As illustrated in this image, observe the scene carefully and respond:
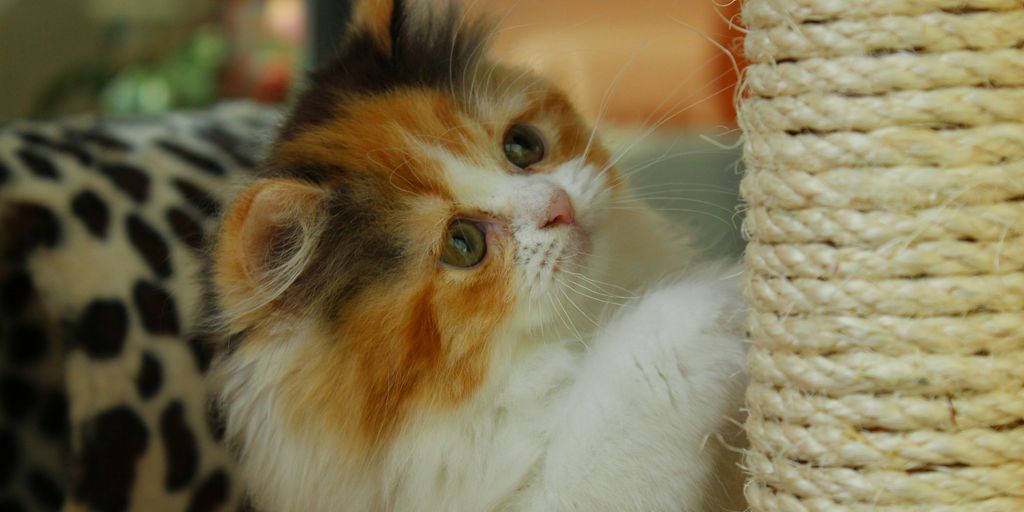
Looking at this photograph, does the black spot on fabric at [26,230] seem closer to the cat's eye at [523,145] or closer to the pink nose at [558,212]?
the cat's eye at [523,145]

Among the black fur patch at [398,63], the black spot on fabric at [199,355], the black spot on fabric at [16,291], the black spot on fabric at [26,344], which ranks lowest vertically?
the black spot on fabric at [26,344]

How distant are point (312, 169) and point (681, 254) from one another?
2.37 ft

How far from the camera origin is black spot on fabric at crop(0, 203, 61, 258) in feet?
6.13

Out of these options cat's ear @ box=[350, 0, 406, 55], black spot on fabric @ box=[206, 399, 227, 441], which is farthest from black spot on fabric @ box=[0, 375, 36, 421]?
cat's ear @ box=[350, 0, 406, 55]

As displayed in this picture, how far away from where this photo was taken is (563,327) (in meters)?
1.37

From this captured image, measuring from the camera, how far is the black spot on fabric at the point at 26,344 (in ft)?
6.47

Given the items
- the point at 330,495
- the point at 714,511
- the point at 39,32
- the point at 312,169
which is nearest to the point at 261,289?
the point at 312,169

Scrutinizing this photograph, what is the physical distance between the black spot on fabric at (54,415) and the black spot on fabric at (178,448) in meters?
0.29

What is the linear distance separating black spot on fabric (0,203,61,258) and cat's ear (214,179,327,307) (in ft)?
2.72

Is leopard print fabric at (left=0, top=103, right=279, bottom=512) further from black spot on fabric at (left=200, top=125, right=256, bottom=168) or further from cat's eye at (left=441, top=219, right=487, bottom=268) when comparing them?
cat's eye at (left=441, top=219, right=487, bottom=268)

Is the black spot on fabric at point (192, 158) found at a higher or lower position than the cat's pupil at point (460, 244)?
lower

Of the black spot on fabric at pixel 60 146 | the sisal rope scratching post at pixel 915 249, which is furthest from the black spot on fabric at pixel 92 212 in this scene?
the sisal rope scratching post at pixel 915 249

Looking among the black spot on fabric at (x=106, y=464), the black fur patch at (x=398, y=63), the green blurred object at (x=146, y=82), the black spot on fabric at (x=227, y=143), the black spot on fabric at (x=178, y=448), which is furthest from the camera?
the green blurred object at (x=146, y=82)

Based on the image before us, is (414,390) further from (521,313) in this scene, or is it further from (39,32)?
(39,32)
